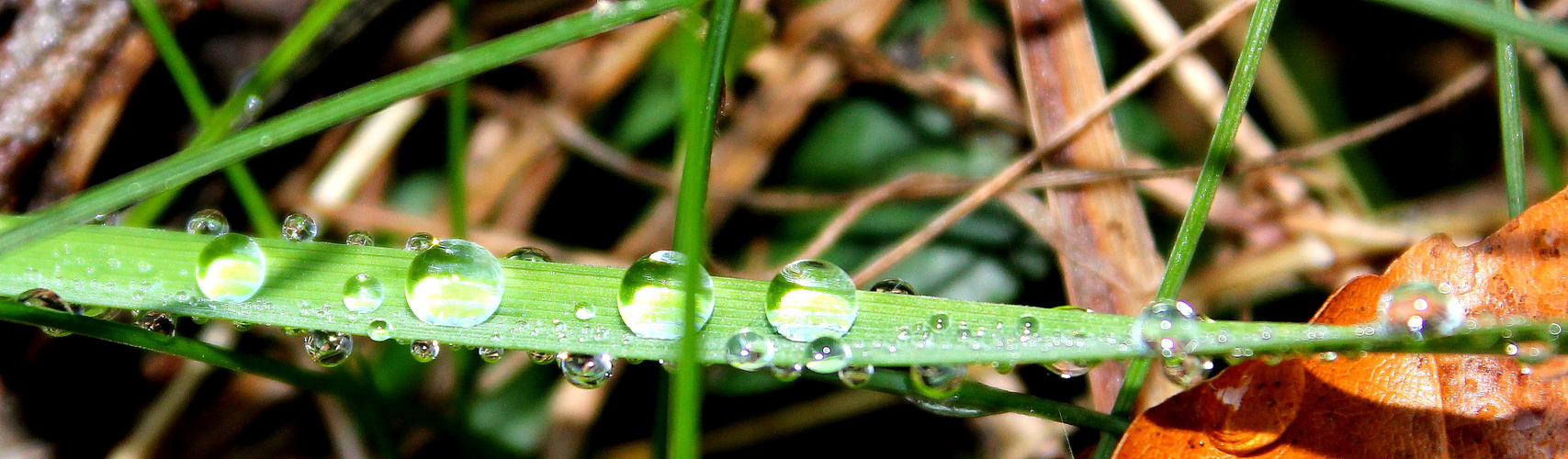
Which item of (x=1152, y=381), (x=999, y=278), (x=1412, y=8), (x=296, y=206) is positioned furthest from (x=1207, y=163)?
(x=296, y=206)

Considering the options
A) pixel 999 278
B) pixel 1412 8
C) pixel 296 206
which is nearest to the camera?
pixel 1412 8

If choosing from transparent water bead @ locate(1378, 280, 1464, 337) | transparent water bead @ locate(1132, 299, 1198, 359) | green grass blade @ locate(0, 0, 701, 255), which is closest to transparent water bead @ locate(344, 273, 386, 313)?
green grass blade @ locate(0, 0, 701, 255)

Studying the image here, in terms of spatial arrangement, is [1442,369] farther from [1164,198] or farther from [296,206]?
[296,206]

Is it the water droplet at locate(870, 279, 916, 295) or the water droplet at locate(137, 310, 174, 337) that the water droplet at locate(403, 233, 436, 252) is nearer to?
the water droplet at locate(137, 310, 174, 337)

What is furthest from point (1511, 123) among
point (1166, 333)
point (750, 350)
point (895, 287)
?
point (750, 350)

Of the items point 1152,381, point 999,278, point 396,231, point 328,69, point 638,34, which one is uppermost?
point 638,34
